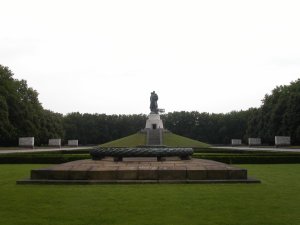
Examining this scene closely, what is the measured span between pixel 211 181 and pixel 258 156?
34.9 feet

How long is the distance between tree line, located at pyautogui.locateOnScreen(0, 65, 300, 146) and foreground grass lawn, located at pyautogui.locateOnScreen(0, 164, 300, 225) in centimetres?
3170

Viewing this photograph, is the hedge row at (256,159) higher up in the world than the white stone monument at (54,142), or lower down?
lower down

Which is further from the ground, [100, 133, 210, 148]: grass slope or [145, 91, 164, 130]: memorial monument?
[145, 91, 164, 130]: memorial monument

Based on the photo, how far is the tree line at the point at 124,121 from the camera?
141 feet

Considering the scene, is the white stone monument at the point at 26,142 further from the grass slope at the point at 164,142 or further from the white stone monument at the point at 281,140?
the white stone monument at the point at 281,140

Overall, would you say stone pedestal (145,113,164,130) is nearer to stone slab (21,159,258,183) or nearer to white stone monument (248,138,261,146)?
white stone monument (248,138,261,146)

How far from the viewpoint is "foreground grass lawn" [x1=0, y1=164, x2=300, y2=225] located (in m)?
6.48

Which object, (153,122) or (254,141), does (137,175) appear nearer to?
(153,122)

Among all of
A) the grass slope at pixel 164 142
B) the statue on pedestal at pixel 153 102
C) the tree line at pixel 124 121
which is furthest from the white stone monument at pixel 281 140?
the statue on pedestal at pixel 153 102

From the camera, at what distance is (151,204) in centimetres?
775

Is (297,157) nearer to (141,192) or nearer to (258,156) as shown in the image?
(258,156)

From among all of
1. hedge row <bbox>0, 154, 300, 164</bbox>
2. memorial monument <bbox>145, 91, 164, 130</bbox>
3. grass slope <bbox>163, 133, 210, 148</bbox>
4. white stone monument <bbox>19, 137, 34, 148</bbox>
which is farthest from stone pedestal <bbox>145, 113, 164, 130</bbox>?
hedge row <bbox>0, 154, 300, 164</bbox>

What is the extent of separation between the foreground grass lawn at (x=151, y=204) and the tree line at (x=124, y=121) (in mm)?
31697

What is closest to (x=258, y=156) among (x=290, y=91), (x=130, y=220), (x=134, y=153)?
(x=134, y=153)
